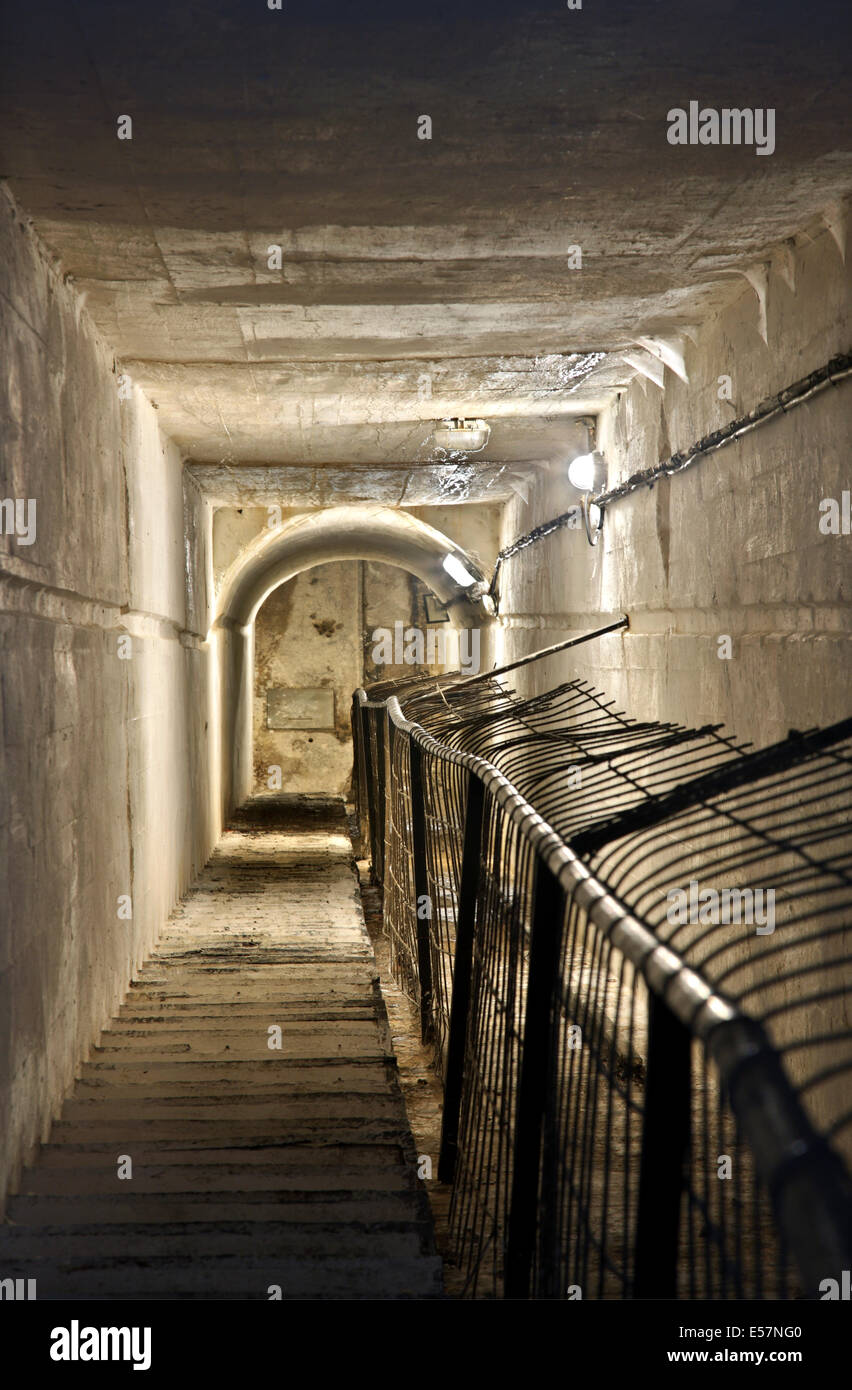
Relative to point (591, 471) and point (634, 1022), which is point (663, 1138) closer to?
point (634, 1022)

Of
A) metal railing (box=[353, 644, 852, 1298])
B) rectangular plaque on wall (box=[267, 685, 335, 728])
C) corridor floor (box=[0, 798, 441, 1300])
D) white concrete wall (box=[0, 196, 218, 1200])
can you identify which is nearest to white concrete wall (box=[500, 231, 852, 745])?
metal railing (box=[353, 644, 852, 1298])

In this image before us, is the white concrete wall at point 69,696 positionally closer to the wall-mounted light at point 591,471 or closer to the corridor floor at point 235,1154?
the corridor floor at point 235,1154

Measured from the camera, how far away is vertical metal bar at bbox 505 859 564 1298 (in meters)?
2.21

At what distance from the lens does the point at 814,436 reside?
3.56 m

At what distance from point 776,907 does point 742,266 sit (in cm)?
217

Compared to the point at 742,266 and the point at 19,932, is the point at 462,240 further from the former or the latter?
the point at 19,932

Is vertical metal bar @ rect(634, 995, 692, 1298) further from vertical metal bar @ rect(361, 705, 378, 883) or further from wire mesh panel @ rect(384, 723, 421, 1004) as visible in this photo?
vertical metal bar @ rect(361, 705, 378, 883)

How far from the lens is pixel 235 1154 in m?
3.36

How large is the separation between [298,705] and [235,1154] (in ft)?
50.0

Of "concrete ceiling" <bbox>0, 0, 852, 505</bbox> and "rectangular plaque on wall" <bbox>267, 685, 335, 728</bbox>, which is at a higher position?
"concrete ceiling" <bbox>0, 0, 852, 505</bbox>

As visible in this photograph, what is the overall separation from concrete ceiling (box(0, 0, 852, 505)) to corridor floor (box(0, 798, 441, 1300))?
8.72 ft

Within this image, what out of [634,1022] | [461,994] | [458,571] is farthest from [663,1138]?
[458,571]
